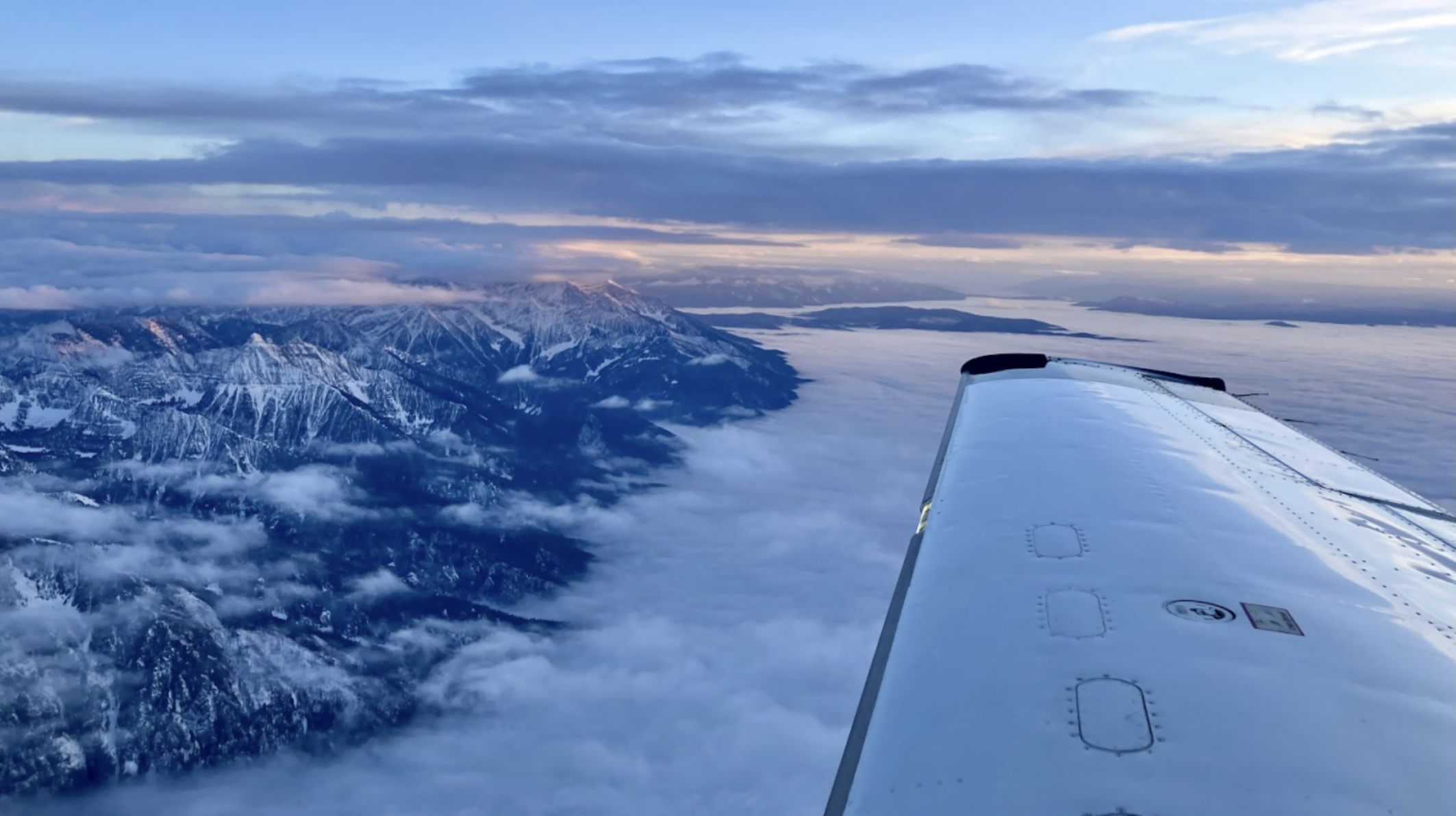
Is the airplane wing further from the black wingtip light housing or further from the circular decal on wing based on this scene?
the black wingtip light housing

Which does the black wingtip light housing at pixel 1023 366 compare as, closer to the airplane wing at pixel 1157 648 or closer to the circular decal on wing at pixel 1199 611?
the airplane wing at pixel 1157 648

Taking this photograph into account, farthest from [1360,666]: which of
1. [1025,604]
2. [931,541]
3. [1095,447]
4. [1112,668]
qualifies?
[1095,447]

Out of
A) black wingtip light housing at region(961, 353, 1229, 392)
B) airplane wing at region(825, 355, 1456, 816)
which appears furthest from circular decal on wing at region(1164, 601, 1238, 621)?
black wingtip light housing at region(961, 353, 1229, 392)

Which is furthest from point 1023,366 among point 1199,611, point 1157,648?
point 1157,648

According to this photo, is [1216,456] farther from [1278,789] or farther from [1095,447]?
[1278,789]

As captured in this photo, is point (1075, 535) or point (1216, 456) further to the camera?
point (1216, 456)

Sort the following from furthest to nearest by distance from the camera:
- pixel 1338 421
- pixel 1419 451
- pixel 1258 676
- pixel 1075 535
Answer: pixel 1338 421, pixel 1419 451, pixel 1075 535, pixel 1258 676

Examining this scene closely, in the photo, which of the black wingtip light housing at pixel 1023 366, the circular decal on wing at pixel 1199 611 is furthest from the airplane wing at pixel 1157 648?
the black wingtip light housing at pixel 1023 366
